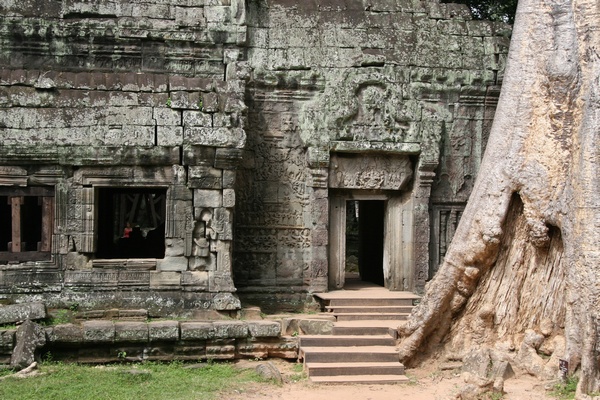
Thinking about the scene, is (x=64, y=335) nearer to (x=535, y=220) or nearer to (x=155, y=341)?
(x=155, y=341)

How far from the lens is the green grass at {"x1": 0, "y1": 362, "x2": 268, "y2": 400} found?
23.4 feet

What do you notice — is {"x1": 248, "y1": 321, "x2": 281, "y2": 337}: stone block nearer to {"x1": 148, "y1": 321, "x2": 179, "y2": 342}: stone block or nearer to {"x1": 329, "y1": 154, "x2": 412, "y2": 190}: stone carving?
{"x1": 148, "y1": 321, "x2": 179, "y2": 342}: stone block

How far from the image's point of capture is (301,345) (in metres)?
8.77

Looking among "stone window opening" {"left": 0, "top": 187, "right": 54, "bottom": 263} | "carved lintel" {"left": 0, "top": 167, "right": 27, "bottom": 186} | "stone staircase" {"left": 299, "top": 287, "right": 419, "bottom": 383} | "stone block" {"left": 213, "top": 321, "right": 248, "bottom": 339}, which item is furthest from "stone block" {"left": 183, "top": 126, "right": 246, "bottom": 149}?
"stone staircase" {"left": 299, "top": 287, "right": 419, "bottom": 383}

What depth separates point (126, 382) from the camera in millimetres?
7559

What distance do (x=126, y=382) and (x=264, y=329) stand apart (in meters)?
1.82

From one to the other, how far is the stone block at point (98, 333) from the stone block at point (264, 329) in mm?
1605

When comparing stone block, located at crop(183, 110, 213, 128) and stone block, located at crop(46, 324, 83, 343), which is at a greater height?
stone block, located at crop(183, 110, 213, 128)

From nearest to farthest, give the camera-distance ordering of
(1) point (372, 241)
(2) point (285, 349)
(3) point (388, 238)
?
1. (2) point (285, 349)
2. (3) point (388, 238)
3. (1) point (372, 241)

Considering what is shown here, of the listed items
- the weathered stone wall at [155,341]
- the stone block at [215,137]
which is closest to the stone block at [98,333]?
the weathered stone wall at [155,341]

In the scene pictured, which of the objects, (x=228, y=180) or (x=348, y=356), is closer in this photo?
(x=348, y=356)

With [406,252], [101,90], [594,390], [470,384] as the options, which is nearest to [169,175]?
[101,90]

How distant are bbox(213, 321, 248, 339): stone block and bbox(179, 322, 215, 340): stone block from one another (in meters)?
0.06

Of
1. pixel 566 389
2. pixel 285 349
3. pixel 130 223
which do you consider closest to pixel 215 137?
pixel 285 349
